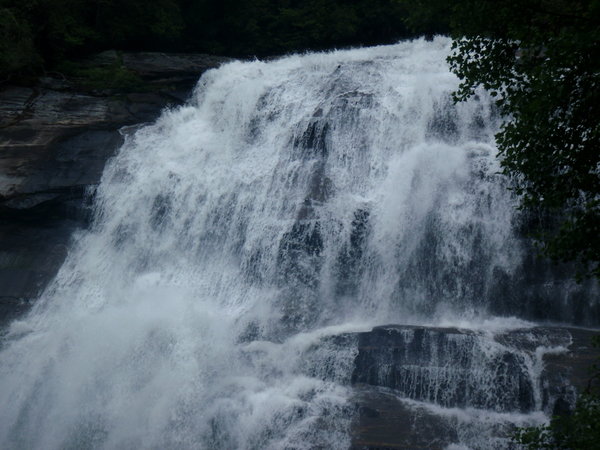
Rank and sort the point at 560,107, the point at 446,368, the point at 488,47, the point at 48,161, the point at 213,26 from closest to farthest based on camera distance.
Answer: the point at 560,107, the point at 488,47, the point at 446,368, the point at 48,161, the point at 213,26

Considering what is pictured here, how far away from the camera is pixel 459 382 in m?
9.38

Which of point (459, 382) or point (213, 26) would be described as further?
point (213, 26)

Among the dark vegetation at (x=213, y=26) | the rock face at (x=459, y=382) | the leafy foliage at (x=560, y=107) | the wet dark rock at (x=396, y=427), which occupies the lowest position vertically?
the wet dark rock at (x=396, y=427)

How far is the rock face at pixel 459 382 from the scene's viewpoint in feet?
28.9

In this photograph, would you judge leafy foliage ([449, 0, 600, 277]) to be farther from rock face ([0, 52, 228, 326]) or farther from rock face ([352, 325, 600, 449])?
rock face ([0, 52, 228, 326])

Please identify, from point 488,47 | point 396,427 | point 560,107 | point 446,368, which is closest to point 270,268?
point 446,368

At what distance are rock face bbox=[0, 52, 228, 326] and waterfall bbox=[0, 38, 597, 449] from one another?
523 millimetres

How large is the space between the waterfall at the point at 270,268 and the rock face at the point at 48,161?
523mm

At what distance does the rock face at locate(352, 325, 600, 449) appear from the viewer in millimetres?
8820

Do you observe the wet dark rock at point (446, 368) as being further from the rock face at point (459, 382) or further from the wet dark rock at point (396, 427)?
the wet dark rock at point (396, 427)

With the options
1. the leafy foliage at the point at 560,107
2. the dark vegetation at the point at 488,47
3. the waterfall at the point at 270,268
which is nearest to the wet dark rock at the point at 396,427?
the waterfall at the point at 270,268

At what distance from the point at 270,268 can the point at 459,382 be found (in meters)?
5.03

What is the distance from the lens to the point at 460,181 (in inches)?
481

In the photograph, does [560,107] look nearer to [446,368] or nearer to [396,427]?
[446,368]
